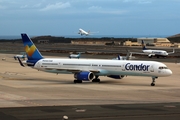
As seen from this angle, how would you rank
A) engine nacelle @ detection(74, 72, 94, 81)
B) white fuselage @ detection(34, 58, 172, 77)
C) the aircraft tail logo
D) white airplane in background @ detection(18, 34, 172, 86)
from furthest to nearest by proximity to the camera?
1. the aircraft tail logo
2. engine nacelle @ detection(74, 72, 94, 81)
3. white airplane in background @ detection(18, 34, 172, 86)
4. white fuselage @ detection(34, 58, 172, 77)

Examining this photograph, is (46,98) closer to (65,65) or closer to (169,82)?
(65,65)

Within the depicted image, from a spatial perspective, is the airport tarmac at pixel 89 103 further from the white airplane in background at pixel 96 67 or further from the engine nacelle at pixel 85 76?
the engine nacelle at pixel 85 76

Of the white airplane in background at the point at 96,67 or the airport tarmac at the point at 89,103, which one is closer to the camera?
the airport tarmac at the point at 89,103

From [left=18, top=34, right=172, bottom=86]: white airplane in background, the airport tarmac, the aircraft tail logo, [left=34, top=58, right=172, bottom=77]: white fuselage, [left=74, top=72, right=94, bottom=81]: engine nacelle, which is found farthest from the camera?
the aircraft tail logo

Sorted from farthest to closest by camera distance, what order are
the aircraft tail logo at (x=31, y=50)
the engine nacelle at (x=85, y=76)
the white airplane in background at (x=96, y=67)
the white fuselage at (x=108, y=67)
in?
the aircraft tail logo at (x=31, y=50)
the engine nacelle at (x=85, y=76)
the white airplane in background at (x=96, y=67)
the white fuselage at (x=108, y=67)

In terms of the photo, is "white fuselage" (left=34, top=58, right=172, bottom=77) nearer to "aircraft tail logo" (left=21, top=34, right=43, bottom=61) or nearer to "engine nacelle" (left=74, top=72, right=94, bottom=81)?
"engine nacelle" (left=74, top=72, right=94, bottom=81)

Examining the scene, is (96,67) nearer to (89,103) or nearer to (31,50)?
(31,50)

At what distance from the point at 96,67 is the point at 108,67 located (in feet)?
6.21

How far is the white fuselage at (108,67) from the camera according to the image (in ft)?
163

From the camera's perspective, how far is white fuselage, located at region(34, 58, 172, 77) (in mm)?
49625

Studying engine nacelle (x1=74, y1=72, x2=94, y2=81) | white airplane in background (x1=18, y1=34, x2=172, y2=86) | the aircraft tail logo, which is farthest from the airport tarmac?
the aircraft tail logo

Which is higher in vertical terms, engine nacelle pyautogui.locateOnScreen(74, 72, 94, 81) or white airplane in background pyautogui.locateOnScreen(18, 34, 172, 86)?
white airplane in background pyautogui.locateOnScreen(18, 34, 172, 86)

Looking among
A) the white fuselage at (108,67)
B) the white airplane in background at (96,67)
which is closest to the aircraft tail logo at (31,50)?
the white airplane in background at (96,67)

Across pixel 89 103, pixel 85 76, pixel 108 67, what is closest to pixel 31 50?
pixel 85 76
